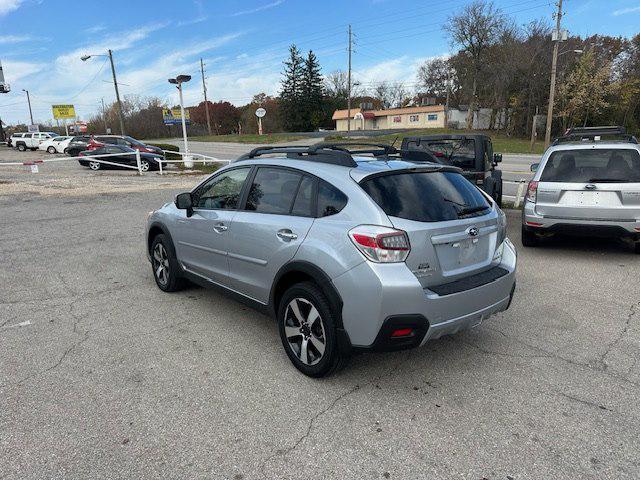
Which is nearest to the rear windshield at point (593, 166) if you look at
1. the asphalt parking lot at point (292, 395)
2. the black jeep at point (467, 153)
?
the asphalt parking lot at point (292, 395)

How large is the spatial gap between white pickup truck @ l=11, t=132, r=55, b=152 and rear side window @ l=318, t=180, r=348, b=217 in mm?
44014

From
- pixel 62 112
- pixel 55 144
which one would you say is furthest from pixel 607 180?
pixel 62 112

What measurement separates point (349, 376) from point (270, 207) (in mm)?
1494

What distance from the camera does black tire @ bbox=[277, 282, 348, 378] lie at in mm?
3160

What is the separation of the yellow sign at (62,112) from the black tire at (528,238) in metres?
65.5

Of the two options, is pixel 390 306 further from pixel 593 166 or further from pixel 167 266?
pixel 593 166

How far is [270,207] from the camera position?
3820 mm

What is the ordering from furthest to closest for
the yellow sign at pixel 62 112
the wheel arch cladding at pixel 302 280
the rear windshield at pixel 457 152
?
the yellow sign at pixel 62 112
the rear windshield at pixel 457 152
the wheel arch cladding at pixel 302 280

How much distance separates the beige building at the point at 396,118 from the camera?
6769 cm

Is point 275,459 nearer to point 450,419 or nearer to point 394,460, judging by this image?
point 394,460

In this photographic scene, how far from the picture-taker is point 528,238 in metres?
7.14

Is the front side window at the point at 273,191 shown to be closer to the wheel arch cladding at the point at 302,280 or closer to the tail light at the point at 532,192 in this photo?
the wheel arch cladding at the point at 302,280

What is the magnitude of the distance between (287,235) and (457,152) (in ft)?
21.3

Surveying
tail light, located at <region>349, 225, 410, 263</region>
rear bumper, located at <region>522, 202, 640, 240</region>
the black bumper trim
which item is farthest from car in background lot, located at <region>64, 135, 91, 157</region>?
the black bumper trim
